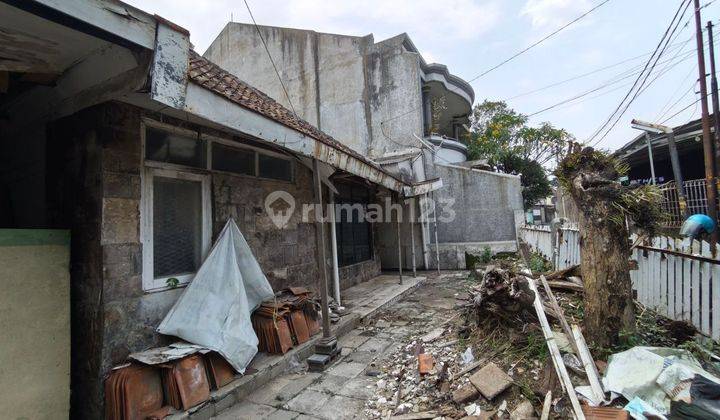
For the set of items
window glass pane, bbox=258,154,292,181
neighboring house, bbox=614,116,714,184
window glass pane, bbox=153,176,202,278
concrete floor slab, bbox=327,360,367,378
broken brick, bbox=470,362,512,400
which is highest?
neighboring house, bbox=614,116,714,184

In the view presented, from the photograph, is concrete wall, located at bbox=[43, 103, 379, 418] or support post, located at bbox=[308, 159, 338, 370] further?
support post, located at bbox=[308, 159, 338, 370]

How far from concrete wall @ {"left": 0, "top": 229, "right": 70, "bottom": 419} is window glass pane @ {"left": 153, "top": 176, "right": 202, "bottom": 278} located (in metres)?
0.81

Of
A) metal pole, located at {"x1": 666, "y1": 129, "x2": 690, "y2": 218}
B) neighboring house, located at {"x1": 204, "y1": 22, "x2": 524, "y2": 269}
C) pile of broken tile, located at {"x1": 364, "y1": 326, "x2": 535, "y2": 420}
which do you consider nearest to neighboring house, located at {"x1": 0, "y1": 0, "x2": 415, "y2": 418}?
pile of broken tile, located at {"x1": 364, "y1": 326, "x2": 535, "y2": 420}

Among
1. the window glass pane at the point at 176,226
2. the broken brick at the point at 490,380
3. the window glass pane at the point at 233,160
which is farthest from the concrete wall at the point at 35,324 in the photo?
the broken brick at the point at 490,380

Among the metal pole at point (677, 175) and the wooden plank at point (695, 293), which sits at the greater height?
the metal pole at point (677, 175)

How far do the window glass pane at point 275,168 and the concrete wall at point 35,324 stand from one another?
270cm

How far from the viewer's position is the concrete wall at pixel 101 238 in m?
3.25

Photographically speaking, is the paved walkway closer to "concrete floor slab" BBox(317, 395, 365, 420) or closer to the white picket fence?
"concrete floor slab" BBox(317, 395, 365, 420)

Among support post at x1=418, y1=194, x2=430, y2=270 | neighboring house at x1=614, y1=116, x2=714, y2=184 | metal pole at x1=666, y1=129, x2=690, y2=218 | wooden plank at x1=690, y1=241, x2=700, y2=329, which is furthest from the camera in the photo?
support post at x1=418, y1=194, x2=430, y2=270

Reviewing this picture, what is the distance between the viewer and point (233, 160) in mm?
4910

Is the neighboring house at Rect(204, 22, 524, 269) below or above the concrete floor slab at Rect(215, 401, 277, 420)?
above

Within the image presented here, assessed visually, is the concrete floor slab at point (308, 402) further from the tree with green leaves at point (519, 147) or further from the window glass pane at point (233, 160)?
the tree with green leaves at point (519, 147)

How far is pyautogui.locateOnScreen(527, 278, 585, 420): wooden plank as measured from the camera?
2.78 meters

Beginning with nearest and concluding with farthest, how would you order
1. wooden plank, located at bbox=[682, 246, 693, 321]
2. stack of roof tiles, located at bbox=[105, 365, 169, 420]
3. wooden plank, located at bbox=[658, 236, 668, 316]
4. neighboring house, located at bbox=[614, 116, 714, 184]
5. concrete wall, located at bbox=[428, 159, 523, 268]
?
stack of roof tiles, located at bbox=[105, 365, 169, 420], wooden plank, located at bbox=[682, 246, 693, 321], wooden plank, located at bbox=[658, 236, 668, 316], neighboring house, located at bbox=[614, 116, 714, 184], concrete wall, located at bbox=[428, 159, 523, 268]
